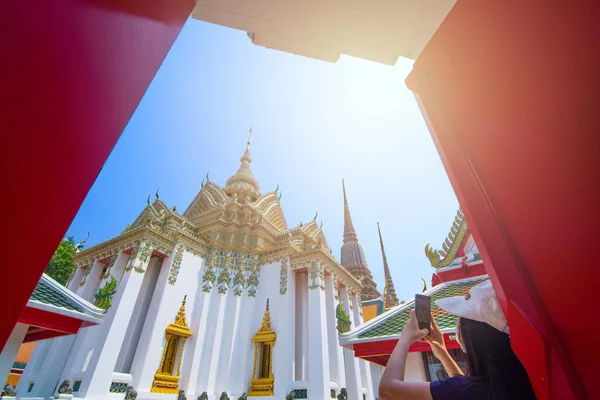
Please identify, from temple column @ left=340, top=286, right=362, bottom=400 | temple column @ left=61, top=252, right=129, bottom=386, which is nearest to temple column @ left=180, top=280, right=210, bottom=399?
temple column @ left=61, top=252, right=129, bottom=386

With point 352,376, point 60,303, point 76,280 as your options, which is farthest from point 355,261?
point 60,303

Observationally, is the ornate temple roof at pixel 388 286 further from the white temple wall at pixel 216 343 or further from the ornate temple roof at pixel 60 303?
the ornate temple roof at pixel 60 303

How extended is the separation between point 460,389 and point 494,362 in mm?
164

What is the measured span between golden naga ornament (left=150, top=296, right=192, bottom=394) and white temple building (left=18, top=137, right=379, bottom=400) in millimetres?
28

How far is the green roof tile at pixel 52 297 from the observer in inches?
156

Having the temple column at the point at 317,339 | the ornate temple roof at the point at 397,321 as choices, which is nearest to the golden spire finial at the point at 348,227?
the temple column at the point at 317,339

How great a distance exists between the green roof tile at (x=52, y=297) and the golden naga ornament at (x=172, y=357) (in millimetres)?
4499

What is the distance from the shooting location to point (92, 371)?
6695 mm

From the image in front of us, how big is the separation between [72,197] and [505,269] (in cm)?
149

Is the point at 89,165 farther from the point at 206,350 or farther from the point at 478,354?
the point at 206,350

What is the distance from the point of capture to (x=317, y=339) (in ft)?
29.5

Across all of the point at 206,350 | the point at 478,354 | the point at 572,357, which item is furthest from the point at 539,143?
the point at 206,350

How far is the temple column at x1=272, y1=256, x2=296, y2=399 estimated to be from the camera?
341 inches

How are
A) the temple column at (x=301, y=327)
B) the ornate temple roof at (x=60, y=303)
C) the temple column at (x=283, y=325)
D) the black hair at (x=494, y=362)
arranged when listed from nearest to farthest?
the black hair at (x=494, y=362) < the ornate temple roof at (x=60, y=303) < the temple column at (x=283, y=325) < the temple column at (x=301, y=327)
